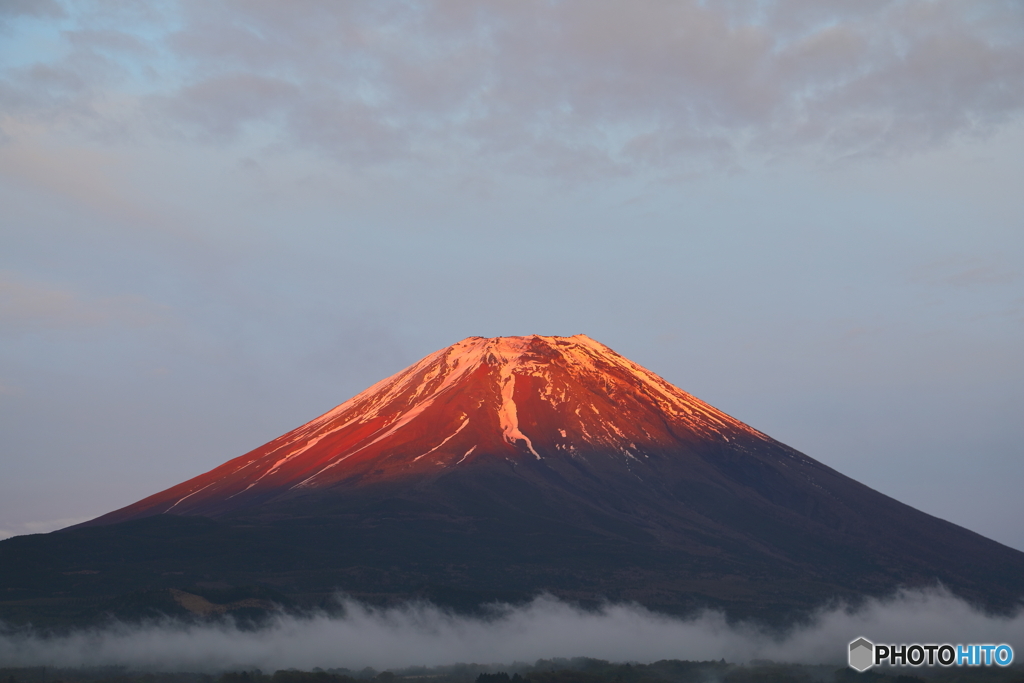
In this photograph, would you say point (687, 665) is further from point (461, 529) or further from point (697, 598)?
point (461, 529)

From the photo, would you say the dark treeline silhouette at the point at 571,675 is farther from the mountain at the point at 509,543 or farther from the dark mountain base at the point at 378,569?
the mountain at the point at 509,543

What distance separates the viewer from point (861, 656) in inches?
5039

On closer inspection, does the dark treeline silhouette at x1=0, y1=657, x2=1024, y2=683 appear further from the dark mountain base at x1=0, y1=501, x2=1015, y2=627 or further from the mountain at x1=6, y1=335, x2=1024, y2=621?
the mountain at x1=6, y1=335, x2=1024, y2=621

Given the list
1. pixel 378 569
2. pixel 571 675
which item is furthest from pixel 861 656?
pixel 378 569

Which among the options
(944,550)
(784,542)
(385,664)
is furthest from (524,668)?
(944,550)

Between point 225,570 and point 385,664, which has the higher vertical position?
point 225,570

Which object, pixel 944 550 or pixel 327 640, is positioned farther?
pixel 944 550

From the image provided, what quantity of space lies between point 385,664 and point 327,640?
7327 mm

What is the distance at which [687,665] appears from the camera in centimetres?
13988

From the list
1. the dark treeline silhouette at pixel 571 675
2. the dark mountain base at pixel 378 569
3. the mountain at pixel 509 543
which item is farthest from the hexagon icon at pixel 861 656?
the mountain at pixel 509 543

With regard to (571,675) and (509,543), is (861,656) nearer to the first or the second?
(571,675)

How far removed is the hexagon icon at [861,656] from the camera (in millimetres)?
128000

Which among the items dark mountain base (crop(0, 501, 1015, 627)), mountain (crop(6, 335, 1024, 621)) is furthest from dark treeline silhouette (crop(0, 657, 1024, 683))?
mountain (crop(6, 335, 1024, 621))

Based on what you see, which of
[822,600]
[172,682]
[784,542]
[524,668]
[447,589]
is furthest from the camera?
[784,542]
